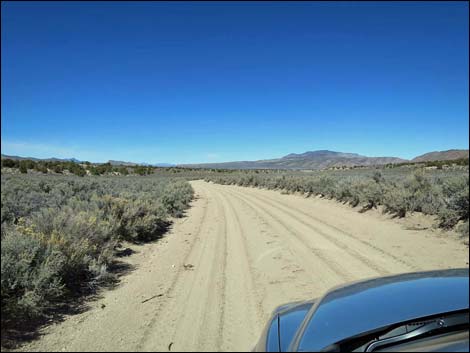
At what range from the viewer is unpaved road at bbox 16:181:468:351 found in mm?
4035

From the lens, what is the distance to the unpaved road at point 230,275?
404 centimetres

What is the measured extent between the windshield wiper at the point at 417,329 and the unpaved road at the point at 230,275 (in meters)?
1.73

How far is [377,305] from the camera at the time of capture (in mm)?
2438

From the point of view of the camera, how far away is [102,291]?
5918mm

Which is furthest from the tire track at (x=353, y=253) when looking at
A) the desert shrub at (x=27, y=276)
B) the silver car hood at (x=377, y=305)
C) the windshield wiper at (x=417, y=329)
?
the desert shrub at (x=27, y=276)

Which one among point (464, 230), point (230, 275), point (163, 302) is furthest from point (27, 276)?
point (464, 230)

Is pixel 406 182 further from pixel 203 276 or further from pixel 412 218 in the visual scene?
pixel 203 276

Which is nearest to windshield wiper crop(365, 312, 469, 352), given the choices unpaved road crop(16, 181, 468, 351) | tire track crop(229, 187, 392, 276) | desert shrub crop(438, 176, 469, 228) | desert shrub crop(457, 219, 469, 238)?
unpaved road crop(16, 181, 468, 351)

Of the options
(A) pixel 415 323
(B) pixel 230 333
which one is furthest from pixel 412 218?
(A) pixel 415 323

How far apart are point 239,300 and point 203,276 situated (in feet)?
4.47

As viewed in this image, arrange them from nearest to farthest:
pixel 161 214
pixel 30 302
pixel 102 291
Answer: pixel 30 302, pixel 102 291, pixel 161 214

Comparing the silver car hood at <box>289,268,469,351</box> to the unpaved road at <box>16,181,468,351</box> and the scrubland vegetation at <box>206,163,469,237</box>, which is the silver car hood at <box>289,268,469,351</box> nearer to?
the unpaved road at <box>16,181,468,351</box>

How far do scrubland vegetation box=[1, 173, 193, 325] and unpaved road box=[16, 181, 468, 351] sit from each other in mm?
553

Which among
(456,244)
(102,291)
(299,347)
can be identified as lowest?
(102,291)
